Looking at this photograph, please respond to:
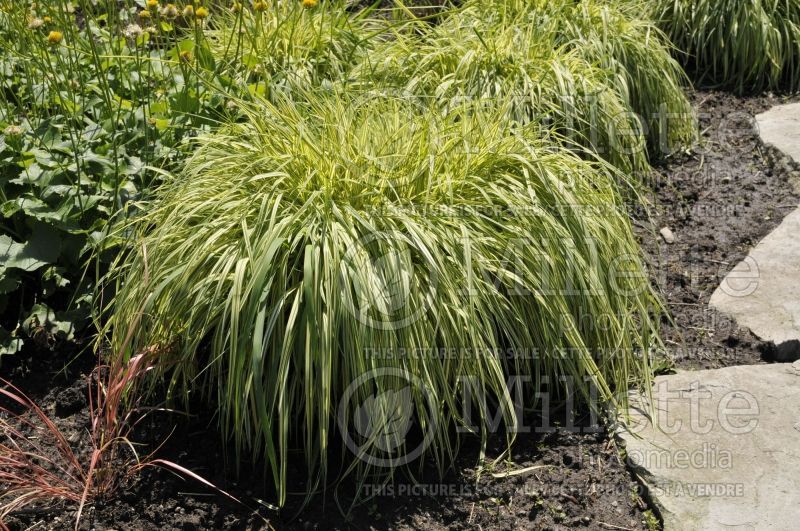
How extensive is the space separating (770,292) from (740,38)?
6.22 feet

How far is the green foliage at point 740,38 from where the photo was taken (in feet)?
15.3

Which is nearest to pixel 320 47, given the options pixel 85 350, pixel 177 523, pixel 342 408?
pixel 85 350

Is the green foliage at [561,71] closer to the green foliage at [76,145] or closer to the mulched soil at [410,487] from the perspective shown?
the green foliage at [76,145]

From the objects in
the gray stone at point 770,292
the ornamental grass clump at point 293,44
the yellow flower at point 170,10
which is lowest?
the gray stone at point 770,292

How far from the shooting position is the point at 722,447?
265 centimetres

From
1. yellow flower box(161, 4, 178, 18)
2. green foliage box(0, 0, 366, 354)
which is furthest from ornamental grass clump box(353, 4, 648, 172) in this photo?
yellow flower box(161, 4, 178, 18)

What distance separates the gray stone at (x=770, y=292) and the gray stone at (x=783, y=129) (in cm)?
55

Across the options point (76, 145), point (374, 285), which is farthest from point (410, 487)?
point (76, 145)

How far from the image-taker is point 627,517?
8.17 feet

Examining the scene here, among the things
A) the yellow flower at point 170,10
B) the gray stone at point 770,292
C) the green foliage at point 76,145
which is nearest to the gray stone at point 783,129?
the gray stone at point 770,292

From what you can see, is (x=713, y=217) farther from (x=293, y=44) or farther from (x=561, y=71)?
(x=293, y=44)

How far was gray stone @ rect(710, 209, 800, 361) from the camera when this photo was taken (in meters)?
3.12

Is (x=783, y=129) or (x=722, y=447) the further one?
(x=783, y=129)

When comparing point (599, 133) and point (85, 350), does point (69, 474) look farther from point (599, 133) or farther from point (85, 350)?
point (599, 133)
